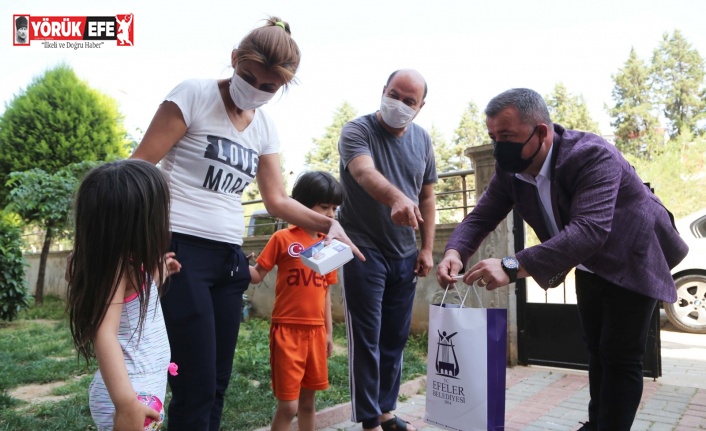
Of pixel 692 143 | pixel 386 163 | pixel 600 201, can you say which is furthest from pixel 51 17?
pixel 692 143

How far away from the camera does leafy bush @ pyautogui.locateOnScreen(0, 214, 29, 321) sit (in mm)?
7707

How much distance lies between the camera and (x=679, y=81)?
1533 inches

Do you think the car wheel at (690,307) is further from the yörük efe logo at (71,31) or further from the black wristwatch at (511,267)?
the yörük efe logo at (71,31)

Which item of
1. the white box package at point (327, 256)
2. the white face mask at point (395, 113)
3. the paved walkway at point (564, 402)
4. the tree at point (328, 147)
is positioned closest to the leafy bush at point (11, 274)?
the paved walkway at point (564, 402)

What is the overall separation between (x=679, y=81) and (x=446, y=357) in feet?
143

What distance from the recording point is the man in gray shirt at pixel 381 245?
3.13m

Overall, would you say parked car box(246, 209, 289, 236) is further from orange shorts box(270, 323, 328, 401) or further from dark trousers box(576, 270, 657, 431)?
dark trousers box(576, 270, 657, 431)

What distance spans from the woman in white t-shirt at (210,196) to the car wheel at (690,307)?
642 cm

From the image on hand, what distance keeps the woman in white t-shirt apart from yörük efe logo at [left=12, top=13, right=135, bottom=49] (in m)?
7.09

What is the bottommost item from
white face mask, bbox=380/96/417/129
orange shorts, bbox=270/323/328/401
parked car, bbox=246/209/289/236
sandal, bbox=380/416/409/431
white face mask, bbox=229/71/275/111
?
sandal, bbox=380/416/409/431

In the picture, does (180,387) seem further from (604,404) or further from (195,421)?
(604,404)

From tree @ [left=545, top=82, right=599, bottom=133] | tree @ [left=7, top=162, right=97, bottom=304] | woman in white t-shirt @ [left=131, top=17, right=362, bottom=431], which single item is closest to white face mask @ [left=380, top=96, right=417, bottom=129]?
woman in white t-shirt @ [left=131, top=17, right=362, bottom=431]

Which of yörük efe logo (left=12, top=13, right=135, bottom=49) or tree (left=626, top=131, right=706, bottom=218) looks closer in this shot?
yörük efe logo (left=12, top=13, right=135, bottom=49)

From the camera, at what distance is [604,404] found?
2.64 meters
